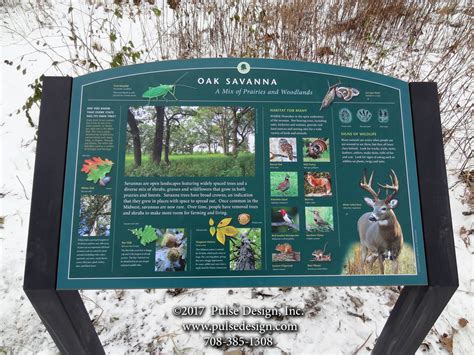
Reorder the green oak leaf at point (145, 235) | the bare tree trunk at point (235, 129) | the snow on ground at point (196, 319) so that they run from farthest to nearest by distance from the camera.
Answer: the snow on ground at point (196, 319) → the bare tree trunk at point (235, 129) → the green oak leaf at point (145, 235)

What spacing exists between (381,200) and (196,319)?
148 cm

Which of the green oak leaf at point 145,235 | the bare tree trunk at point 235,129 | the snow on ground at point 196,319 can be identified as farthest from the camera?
the snow on ground at point 196,319

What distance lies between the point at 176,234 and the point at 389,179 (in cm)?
94

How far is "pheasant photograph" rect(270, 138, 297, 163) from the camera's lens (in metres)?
1.60

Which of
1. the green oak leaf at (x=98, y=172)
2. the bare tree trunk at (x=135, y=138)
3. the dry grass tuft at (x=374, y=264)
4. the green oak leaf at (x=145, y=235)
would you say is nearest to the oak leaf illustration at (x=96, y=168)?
the green oak leaf at (x=98, y=172)

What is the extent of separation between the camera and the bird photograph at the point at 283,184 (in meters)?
1.57

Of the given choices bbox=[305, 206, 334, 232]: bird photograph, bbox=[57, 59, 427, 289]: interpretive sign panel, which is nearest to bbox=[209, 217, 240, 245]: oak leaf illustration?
bbox=[57, 59, 427, 289]: interpretive sign panel

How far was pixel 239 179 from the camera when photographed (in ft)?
5.20

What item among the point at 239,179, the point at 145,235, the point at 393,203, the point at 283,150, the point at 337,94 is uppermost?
the point at 337,94

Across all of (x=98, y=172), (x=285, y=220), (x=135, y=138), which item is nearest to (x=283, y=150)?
(x=285, y=220)

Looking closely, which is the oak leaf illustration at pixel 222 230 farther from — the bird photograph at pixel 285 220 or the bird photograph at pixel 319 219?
the bird photograph at pixel 319 219

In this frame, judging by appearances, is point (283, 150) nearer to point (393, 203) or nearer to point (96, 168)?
point (393, 203)

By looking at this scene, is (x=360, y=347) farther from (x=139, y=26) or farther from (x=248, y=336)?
(x=139, y=26)

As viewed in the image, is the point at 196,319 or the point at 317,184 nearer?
the point at 317,184
